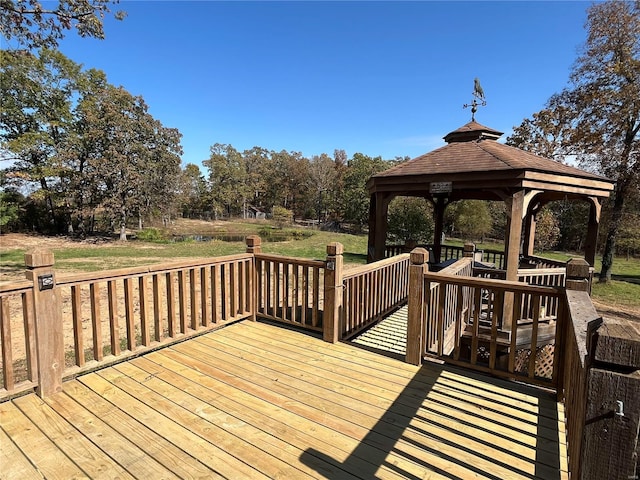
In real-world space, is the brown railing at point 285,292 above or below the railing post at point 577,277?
below

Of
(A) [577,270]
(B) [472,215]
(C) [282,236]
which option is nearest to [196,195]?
(C) [282,236]

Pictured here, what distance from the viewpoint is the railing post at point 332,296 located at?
3.83m

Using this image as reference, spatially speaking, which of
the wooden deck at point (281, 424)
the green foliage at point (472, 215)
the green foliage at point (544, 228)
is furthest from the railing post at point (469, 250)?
the green foliage at point (472, 215)

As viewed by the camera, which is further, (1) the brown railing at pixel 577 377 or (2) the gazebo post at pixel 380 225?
(2) the gazebo post at pixel 380 225

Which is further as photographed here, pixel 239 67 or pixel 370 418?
pixel 239 67

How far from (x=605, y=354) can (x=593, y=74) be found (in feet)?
49.9

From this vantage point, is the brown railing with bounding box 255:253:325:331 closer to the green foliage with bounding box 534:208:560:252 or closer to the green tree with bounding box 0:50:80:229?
the green foliage with bounding box 534:208:560:252

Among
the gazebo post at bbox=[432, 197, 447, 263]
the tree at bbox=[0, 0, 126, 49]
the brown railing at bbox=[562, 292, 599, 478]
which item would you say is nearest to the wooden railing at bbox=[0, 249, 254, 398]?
the brown railing at bbox=[562, 292, 599, 478]

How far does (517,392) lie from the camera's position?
2.83 meters

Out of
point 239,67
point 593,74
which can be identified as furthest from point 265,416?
point 239,67

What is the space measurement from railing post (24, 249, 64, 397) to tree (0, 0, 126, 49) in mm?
6828

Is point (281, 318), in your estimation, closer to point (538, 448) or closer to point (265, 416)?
point (265, 416)

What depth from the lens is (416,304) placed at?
10.8ft

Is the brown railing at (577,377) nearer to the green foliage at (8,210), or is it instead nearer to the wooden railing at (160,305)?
the wooden railing at (160,305)
